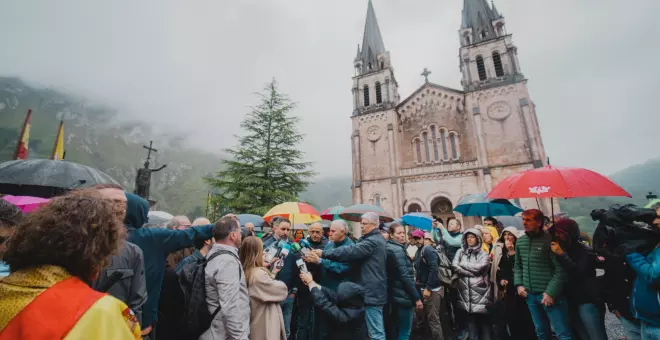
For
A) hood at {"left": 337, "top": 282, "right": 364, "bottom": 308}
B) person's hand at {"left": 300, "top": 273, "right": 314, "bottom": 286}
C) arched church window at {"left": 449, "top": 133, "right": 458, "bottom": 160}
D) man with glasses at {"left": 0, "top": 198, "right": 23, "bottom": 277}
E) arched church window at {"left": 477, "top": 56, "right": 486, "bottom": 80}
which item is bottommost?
hood at {"left": 337, "top": 282, "right": 364, "bottom": 308}

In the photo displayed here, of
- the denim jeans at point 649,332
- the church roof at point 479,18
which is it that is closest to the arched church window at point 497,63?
the church roof at point 479,18

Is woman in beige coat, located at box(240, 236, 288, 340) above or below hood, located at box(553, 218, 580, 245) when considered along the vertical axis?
below

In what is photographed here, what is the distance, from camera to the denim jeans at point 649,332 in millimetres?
2627

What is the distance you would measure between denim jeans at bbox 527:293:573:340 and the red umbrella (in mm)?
1416

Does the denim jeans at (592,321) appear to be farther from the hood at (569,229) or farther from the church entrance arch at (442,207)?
the church entrance arch at (442,207)

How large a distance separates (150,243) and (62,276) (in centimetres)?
172

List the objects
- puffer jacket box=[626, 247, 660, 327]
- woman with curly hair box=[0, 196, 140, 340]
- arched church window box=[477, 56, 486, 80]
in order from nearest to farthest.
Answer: woman with curly hair box=[0, 196, 140, 340], puffer jacket box=[626, 247, 660, 327], arched church window box=[477, 56, 486, 80]

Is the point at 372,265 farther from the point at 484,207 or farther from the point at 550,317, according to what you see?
the point at 484,207

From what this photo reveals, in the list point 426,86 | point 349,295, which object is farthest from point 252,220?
point 426,86

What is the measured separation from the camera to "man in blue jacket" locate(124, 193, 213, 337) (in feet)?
8.08

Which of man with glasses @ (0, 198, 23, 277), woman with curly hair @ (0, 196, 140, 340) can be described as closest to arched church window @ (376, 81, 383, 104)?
man with glasses @ (0, 198, 23, 277)

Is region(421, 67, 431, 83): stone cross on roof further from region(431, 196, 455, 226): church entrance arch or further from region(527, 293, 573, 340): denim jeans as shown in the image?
region(527, 293, 573, 340): denim jeans

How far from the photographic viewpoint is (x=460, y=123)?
66.8 ft

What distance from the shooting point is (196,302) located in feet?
8.03
